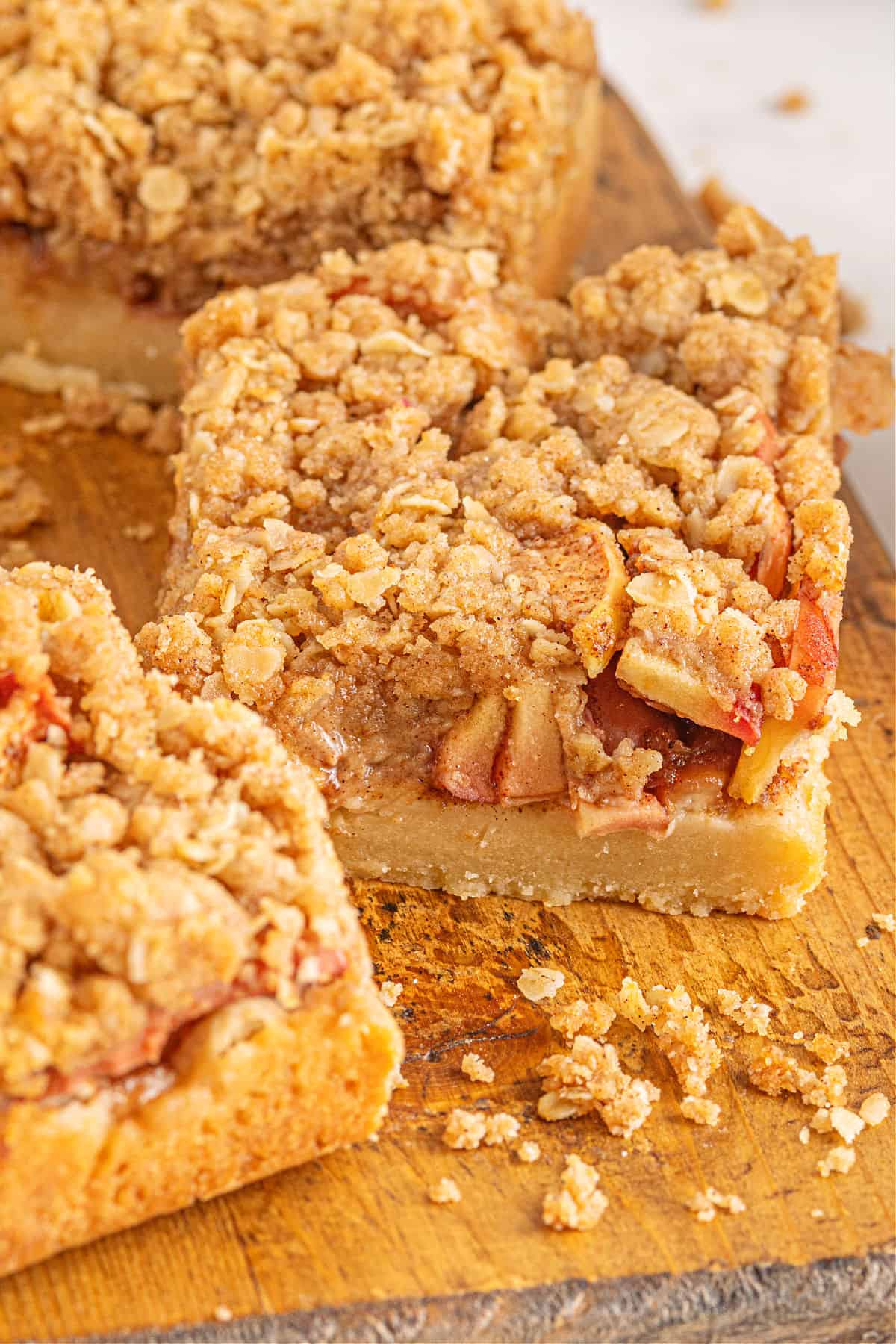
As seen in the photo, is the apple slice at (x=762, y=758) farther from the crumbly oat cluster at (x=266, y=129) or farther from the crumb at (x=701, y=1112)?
the crumbly oat cluster at (x=266, y=129)

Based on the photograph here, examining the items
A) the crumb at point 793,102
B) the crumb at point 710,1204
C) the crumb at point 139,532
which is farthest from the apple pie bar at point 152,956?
the crumb at point 793,102

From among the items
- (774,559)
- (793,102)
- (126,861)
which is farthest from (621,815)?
(793,102)

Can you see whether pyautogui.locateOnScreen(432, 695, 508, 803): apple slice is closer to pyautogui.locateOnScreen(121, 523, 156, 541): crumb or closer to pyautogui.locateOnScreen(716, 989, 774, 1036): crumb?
pyautogui.locateOnScreen(716, 989, 774, 1036): crumb

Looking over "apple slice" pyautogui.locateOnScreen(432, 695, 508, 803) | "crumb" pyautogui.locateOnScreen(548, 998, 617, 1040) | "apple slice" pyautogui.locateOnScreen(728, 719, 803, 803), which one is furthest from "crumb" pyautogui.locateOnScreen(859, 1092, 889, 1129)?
"apple slice" pyautogui.locateOnScreen(432, 695, 508, 803)

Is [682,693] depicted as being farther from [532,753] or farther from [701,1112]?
[701,1112]

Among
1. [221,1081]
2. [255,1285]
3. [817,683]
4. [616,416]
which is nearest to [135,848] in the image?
[221,1081]

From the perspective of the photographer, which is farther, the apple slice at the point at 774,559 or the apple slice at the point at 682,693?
the apple slice at the point at 774,559
